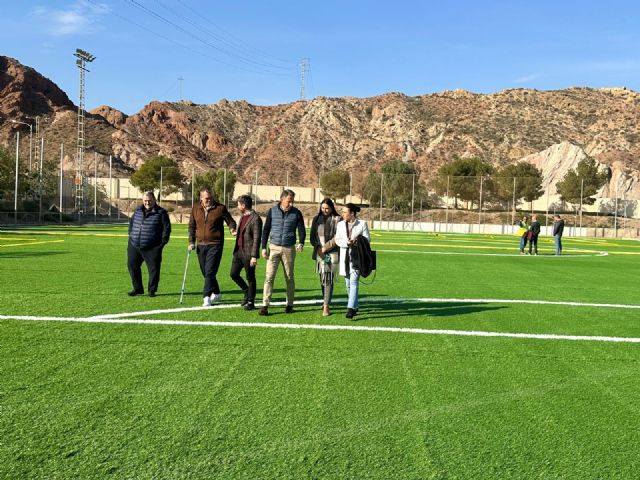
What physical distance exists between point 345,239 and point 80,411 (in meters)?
4.79

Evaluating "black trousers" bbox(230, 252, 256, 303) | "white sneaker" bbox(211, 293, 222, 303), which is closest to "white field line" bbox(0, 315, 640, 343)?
"black trousers" bbox(230, 252, 256, 303)

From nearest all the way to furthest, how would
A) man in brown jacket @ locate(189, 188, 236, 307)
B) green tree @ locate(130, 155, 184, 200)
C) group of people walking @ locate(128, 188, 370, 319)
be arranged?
group of people walking @ locate(128, 188, 370, 319)
man in brown jacket @ locate(189, 188, 236, 307)
green tree @ locate(130, 155, 184, 200)

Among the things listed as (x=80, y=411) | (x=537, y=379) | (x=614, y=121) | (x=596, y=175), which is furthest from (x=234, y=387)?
(x=614, y=121)

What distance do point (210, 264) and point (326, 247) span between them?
6.25 feet

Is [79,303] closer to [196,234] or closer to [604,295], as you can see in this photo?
[196,234]

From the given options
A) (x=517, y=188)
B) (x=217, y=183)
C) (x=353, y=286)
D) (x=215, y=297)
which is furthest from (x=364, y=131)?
(x=353, y=286)

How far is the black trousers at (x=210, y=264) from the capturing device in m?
9.41

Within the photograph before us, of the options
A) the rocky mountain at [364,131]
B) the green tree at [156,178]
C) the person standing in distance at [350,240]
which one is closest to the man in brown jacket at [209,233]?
the person standing in distance at [350,240]

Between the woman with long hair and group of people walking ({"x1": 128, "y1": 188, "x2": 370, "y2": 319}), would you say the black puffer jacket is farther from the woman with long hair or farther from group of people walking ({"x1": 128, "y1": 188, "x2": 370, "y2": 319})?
the woman with long hair

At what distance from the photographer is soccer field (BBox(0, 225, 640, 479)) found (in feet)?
12.4

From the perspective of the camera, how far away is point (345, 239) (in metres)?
8.59

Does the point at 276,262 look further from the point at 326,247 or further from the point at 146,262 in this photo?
the point at 146,262

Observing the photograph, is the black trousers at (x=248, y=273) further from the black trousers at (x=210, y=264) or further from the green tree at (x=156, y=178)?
the green tree at (x=156, y=178)

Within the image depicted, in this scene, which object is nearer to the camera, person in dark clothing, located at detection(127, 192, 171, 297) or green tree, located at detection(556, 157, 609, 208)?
person in dark clothing, located at detection(127, 192, 171, 297)
